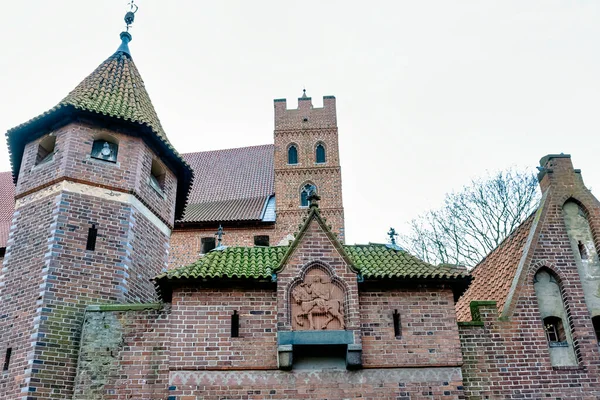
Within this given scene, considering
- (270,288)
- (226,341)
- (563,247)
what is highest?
(563,247)

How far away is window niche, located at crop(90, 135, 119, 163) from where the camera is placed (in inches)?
588

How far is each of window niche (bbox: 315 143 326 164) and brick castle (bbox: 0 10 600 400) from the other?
17207 mm

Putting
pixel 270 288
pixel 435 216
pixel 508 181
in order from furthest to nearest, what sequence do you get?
pixel 435 216, pixel 508 181, pixel 270 288

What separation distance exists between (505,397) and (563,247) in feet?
13.4

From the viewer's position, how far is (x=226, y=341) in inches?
469

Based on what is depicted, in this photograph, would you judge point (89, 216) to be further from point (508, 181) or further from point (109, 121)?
point (508, 181)

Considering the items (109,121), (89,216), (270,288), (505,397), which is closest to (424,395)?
(505,397)

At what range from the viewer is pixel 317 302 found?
479 inches

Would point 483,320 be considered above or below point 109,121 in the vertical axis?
below

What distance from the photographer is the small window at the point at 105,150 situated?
14.9 meters

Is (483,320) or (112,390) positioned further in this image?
(483,320)

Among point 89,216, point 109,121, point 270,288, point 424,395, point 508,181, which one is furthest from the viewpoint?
point 508,181

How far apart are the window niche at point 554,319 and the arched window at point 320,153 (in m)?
19.8

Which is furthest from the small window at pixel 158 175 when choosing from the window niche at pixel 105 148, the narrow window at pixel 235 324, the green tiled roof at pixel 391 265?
the green tiled roof at pixel 391 265
